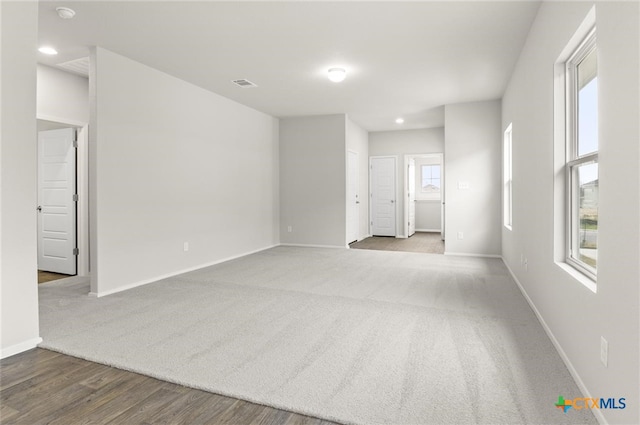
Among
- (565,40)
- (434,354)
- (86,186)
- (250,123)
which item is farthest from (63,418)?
(250,123)

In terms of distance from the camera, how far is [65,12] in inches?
122

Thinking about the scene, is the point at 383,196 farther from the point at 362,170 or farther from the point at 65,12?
the point at 65,12

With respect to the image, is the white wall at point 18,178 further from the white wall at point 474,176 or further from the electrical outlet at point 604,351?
the white wall at point 474,176

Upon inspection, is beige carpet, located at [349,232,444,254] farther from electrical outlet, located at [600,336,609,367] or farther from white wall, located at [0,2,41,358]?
white wall, located at [0,2,41,358]

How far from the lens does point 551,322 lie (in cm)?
261

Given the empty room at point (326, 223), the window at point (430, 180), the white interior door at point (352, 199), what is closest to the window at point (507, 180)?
the empty room at point (326, 223)

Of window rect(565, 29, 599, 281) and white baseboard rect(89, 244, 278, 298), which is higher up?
window rect(565, 29, 599, 281)

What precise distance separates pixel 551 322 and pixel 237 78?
438 centimetres

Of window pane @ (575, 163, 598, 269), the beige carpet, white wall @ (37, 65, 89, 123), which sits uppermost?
white wall @ (37, 65, 89, 123)

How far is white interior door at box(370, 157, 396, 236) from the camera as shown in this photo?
9062 millimetres

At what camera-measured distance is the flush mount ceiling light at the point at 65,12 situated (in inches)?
120

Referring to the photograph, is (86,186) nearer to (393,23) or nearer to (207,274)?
(207,274)

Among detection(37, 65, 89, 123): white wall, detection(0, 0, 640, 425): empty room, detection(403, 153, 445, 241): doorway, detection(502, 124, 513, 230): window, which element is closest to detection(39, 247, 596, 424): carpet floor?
detection(0, 0, 640, 425): empty room

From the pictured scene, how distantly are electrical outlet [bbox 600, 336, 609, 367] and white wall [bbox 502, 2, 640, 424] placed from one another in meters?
0.03
